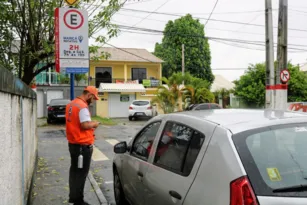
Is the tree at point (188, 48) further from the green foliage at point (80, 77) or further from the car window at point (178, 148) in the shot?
the car window at point (178, 148)

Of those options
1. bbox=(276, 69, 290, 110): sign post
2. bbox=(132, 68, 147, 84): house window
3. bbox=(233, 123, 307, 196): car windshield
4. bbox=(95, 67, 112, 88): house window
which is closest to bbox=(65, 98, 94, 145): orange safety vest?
bbox=(233, 123, 307, 196): car windshield

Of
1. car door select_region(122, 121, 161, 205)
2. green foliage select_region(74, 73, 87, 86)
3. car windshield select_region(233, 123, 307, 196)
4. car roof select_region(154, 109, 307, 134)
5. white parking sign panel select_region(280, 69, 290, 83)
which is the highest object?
green foliage select_region(74, 73, 87, 86)

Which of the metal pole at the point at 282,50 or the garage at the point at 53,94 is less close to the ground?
the metal pole at the point at 282,50

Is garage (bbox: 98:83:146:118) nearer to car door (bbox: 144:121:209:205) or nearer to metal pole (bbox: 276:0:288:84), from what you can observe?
metal pole (bbox: 276:0:288:84)

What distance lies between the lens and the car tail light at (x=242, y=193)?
2061 millimetres

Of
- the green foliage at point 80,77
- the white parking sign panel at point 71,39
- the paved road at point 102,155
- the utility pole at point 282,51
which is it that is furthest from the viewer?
the green foliage at point 80,77

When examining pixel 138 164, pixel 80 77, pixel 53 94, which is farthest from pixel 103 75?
pixel 138 164

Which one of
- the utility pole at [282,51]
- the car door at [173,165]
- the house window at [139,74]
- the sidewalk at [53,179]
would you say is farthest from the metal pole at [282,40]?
the house window at [139,74]

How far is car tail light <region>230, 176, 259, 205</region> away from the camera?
6.76 ft

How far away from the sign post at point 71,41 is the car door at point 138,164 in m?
2.44

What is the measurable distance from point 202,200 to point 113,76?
3008 cm

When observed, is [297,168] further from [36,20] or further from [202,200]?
[36,20]

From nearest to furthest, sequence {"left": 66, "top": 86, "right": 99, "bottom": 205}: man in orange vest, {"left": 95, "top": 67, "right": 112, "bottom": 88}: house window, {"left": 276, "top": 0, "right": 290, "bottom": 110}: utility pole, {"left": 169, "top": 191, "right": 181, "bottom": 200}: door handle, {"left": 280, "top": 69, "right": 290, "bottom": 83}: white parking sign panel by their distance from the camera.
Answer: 1. {"left": 169, "top": 191, "right": 181, "bottom": 200}: door handle
2. {"left": 66, "top": 86, "right": 99, "bottom": 205}: man in orange vest
3. {"left": 280, "top": 69, "right": 290, "bottom": 83}: white parking sign panel
4. {"left": 276, "top": 0, "right": 290, "bottom": 110}: utility pole
5. {"left": 95, "top": 67, "right": 112, "bottom": 88}: house window

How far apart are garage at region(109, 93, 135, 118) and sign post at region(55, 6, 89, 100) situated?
2410cm
